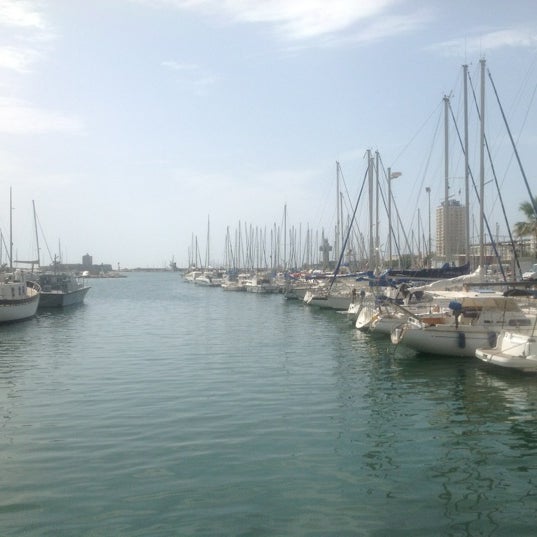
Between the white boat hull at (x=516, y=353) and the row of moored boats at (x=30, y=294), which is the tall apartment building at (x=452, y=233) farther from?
the row of moored boats at (x=30, y=294)

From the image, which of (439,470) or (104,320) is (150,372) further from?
(104,320)

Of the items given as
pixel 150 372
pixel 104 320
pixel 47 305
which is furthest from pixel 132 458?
pixel 47 305

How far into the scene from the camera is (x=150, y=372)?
24547 mm

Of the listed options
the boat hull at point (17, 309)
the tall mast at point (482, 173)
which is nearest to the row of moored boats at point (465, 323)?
the tall mast at point (482, 173)

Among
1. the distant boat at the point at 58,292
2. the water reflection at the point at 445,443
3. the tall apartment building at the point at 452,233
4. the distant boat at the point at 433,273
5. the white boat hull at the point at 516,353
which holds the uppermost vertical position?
the tall apartment building at the point at 452,233

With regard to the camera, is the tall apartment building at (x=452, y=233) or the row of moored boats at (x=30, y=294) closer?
the tall apartment building at (x=452, y=233)

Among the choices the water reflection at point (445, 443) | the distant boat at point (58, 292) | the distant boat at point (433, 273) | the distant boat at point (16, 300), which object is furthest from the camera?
the distant boat at point (58, 292)

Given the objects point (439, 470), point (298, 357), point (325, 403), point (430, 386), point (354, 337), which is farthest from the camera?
point (354, 337)

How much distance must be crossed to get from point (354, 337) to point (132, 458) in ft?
81.9

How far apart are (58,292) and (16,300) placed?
66.5ft

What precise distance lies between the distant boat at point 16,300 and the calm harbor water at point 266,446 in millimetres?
19460

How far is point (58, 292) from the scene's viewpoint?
6806 cm

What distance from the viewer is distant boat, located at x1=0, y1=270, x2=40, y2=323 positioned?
1821 inches

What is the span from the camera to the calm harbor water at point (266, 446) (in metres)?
10.2
